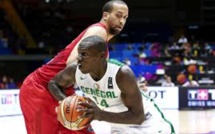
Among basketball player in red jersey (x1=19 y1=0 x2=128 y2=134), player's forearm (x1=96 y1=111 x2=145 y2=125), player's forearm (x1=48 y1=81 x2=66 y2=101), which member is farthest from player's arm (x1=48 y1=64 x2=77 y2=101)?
player's forearm (x1=96 y1=111 x2=145 y2=125)

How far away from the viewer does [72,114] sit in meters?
2.59

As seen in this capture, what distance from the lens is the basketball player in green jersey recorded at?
8.68 ft

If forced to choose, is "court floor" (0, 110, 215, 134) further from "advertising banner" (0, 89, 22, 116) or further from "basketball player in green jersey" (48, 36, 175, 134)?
"basketball player in green jersey" (48, 36, 175, 134)

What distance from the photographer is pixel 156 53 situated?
1688 centimetres

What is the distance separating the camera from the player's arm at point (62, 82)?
314cm

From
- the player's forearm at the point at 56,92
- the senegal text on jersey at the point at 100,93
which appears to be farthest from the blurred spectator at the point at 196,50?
the senegal text on jersey at the point at 100,93

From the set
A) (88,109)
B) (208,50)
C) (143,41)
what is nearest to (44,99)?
(88,109)

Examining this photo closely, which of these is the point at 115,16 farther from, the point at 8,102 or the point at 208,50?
the point at 208,50

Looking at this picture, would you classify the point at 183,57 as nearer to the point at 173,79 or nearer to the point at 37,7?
the point at 173,79

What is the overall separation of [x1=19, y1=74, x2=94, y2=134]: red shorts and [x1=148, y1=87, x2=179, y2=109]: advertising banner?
9.19 metres

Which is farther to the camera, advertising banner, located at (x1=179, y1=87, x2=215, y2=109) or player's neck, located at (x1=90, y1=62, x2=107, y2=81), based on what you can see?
advertising banner, located at (x1=179, y1=87, x2=215, y2=109)

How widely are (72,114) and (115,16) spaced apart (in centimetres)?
92

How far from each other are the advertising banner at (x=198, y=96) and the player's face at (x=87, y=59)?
34.9 feet

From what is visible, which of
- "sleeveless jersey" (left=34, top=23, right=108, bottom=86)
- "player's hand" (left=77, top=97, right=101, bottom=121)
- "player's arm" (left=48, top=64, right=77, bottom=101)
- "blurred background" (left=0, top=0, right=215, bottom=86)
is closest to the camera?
"player's hand" (left=77, top=97, right=101, bottom=121)
